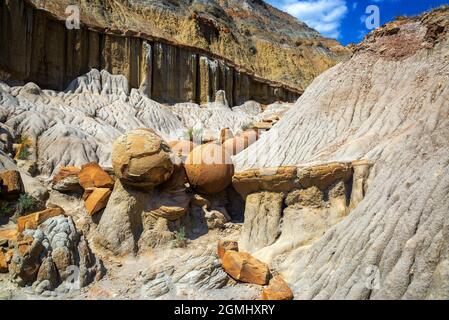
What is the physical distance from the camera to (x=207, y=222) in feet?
27.5

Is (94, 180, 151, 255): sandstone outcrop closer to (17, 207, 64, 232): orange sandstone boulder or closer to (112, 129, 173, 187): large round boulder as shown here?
(112, 129, 173, 187): large round boulder

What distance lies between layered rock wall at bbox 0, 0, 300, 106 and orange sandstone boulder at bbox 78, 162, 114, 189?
11.9 m

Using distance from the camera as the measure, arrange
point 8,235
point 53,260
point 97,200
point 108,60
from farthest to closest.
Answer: point 108,60 < point 97,200 < point 8,235 < point 53,260

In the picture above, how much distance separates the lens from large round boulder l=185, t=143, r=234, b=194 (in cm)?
834

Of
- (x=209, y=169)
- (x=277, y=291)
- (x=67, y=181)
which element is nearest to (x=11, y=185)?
(x=67, y=181)

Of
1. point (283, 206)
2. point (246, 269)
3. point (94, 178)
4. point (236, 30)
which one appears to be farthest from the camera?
point (236, 30)

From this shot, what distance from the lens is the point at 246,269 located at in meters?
5.86

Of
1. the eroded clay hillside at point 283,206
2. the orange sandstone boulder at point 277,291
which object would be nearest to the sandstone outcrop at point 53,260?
the eroded clay hillside at point 283,206

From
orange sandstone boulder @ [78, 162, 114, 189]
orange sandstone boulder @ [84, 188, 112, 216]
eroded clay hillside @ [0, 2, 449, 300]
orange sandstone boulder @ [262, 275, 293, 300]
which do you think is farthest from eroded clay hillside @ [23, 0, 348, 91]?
orange sandstone boulder @ [262, 275, 293, 300]

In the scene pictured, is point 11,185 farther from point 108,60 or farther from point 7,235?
point 108,60

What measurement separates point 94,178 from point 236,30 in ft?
122

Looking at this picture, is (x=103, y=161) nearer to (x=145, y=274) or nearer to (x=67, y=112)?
(x=67, y=112)

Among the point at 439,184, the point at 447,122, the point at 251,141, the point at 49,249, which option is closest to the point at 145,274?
the point at 49,249
